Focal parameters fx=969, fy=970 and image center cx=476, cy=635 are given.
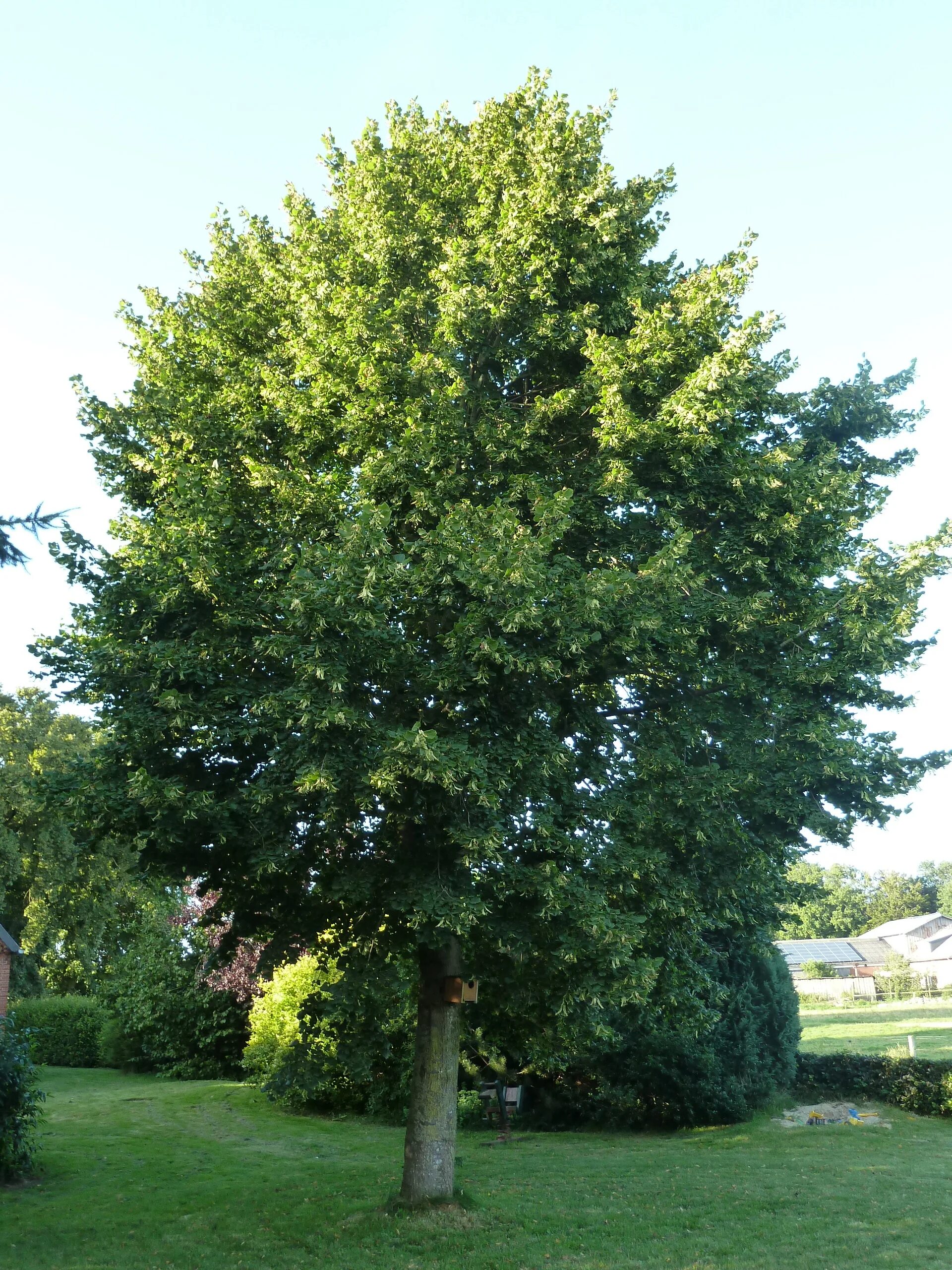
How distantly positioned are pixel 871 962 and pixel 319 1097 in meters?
85.5

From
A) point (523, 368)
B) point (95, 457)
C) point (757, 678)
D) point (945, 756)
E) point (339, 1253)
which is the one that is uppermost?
point (523, 368)

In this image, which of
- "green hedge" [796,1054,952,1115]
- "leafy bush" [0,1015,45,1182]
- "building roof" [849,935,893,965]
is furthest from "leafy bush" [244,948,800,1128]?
"building roof" [849,935,893,965]

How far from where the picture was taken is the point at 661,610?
456 inches

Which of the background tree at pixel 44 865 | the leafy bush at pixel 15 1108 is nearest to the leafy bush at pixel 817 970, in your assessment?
the background tree at pixel 44 865

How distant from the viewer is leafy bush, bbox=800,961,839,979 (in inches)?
3219

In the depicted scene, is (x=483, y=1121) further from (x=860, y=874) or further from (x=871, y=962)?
(x=860, y=874)

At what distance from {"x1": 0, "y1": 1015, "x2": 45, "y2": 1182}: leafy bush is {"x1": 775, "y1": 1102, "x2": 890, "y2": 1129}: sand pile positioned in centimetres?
1461

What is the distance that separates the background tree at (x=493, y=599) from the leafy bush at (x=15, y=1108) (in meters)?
5.63

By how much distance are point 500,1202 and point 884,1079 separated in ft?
42.8

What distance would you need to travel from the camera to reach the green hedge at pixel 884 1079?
21.1 metres

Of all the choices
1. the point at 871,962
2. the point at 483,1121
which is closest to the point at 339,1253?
the point at 483,1121

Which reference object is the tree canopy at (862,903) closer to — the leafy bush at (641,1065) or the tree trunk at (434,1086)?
the leafy bush at (641,1065)

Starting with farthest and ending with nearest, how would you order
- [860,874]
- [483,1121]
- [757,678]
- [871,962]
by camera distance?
[860,874] → [871,962] → [483,1121] → [757,678]

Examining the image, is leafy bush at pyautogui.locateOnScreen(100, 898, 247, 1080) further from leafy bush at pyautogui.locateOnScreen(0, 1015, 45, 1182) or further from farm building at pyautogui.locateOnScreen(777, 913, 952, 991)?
farm building at pyautogui.locateOnScreen(777, 913, 952, 991)
